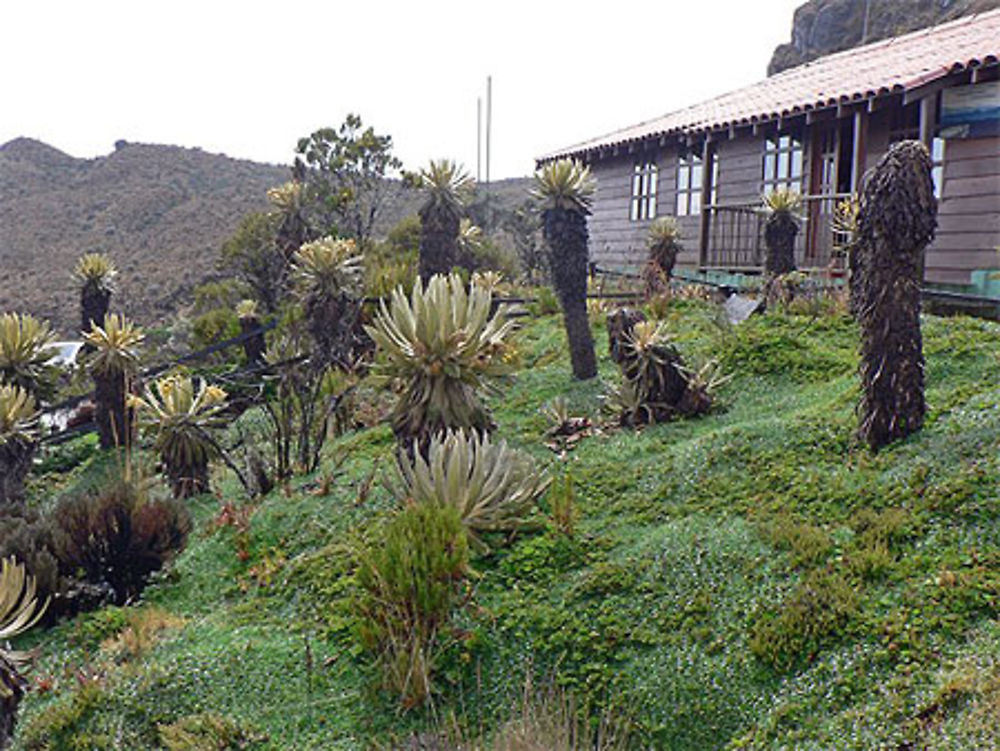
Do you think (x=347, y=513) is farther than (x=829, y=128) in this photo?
No

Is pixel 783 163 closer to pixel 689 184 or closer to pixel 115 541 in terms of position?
pixel 689 184

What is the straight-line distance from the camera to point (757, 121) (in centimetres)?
1358

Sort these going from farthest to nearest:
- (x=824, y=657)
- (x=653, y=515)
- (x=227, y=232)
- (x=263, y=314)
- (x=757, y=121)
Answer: (x=227, y=232) → (x=263, y=314) → (x=757, y=121) → (x=653, y=515) → (x=824, y=657)

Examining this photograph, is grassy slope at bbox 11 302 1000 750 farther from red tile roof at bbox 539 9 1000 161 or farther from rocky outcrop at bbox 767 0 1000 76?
rocky outcrop at bbox 767 0 1000 76

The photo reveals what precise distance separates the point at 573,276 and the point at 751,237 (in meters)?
6.94

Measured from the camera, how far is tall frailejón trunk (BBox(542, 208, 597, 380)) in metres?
9.06

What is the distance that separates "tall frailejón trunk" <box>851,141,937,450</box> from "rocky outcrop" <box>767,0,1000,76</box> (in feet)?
123

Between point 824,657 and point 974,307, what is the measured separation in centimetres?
817

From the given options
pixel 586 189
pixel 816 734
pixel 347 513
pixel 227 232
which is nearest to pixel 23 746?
pixel 347 513

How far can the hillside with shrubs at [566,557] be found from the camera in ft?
11.8

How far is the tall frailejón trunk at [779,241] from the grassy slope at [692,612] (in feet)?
16.0

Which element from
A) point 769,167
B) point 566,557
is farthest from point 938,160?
point 566,557

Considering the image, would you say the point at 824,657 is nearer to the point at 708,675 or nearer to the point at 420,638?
the point at 708,675

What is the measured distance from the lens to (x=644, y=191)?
1881cm
